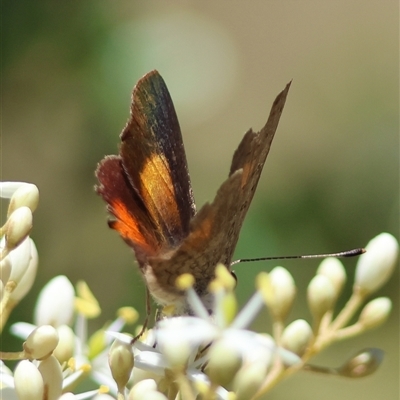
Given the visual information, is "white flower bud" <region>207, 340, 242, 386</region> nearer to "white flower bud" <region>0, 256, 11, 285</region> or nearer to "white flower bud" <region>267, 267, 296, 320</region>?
"white flower bud" <region>267, 267, 296, 320</region>

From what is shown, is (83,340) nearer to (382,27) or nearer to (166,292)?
(166,292)

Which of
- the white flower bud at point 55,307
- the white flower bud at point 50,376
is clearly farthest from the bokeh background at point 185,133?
the white flower bud at point 50,376

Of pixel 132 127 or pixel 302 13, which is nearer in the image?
pixel 132 127

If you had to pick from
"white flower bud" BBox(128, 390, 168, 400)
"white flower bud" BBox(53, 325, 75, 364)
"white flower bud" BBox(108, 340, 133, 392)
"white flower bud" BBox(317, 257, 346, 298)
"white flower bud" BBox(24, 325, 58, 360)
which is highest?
"white flower bud" BBox(317, 257, 346, 298)

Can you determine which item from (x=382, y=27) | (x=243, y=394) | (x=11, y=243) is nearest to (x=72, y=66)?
(x=11, y=243)

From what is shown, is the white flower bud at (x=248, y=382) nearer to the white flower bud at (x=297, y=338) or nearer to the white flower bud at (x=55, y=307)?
the white flower bud at (x=297, y=338)

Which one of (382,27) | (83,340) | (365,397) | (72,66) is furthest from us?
(382,27)

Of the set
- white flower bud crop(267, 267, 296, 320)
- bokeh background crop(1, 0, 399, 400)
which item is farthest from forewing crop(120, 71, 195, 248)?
bokeh background crop(1, 0, 399, 400)
